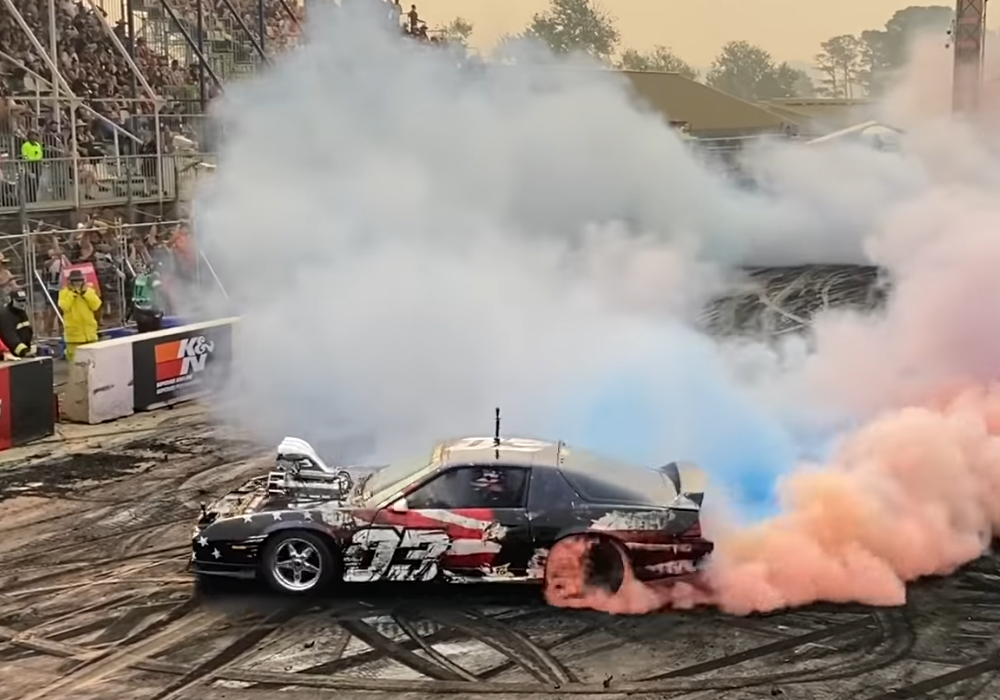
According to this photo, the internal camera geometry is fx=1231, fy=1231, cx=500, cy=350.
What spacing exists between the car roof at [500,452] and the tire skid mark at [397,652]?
119cm

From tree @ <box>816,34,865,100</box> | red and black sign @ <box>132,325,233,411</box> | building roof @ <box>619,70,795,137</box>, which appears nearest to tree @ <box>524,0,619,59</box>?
building roof @ <box>619,70,795,137</box>

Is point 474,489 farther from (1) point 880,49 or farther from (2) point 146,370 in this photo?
(1) point 880,49

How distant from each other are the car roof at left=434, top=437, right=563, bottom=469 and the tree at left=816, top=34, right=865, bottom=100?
76.8 meters

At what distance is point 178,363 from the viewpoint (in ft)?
47.8

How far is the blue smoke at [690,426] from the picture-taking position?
382 inches

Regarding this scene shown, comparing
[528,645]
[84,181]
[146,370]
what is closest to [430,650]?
[528,645]

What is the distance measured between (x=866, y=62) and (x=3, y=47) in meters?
73.5

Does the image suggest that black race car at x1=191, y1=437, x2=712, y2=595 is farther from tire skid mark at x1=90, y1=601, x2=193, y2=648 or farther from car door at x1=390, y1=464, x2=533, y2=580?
tire skid mark at x1=90, y1=601, x2=193, y2=648

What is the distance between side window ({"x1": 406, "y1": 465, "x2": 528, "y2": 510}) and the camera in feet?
26.0

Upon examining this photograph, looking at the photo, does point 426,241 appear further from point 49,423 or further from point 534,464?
point 534,464

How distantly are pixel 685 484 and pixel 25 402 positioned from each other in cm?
741

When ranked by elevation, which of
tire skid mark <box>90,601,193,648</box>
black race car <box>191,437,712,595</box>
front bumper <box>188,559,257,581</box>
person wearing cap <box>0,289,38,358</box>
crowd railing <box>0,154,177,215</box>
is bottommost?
tire skid mark <box>90,601,193,648</box>

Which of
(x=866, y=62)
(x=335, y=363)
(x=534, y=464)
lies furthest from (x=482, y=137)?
(x=866, y=62)

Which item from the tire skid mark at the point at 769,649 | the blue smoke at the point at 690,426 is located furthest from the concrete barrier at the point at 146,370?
the tire skid mark at the point at 769,649
